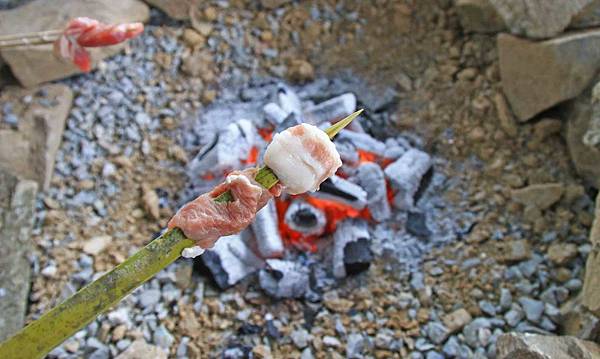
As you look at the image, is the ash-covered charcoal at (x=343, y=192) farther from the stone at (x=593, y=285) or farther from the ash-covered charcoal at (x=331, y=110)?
the stone at (x=593, y=285)

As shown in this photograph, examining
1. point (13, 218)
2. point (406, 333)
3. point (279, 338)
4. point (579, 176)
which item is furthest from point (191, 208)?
point (579, 176)

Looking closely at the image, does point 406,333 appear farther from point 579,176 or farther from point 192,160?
point 192,160

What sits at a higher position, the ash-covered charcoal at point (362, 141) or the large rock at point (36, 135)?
the large rock at point (36, 135)

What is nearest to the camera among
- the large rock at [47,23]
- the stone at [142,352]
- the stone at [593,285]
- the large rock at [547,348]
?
the large rock at [547,348]

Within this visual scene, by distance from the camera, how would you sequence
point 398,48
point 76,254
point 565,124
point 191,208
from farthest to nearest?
point 398,48, point 565,124, point 76,254, point 191,208

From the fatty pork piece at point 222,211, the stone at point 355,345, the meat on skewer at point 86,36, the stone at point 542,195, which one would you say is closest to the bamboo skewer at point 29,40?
the meat on skewer at point 86,36

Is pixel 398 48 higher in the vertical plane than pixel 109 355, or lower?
higher

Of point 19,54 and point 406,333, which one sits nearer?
point 406,333

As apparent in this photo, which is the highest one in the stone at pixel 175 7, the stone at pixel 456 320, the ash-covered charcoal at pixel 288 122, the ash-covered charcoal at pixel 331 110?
the stone at pixel 175 7
